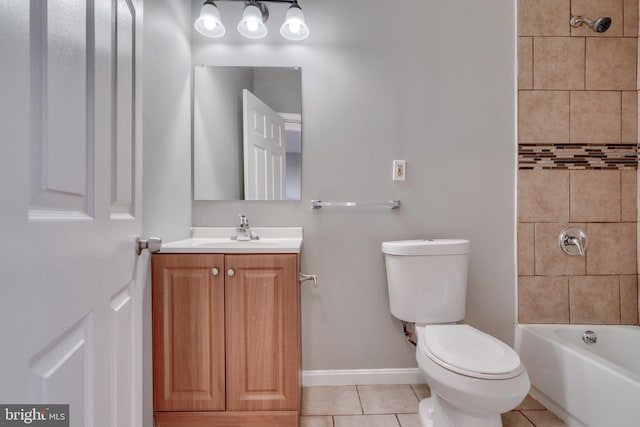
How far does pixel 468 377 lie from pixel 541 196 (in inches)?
47.5

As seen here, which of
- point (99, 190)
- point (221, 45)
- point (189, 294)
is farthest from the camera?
point (221, 45)

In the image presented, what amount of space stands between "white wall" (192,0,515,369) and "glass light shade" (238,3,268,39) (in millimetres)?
84

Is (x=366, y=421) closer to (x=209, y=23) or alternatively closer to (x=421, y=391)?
(x=421, y=391)

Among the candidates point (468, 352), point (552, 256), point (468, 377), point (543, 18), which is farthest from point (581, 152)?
point (468, 377)

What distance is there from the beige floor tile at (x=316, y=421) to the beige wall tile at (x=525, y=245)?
1.32 metres

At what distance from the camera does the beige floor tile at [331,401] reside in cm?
157

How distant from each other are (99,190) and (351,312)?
4.79 ft

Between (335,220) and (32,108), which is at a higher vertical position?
(32,108)

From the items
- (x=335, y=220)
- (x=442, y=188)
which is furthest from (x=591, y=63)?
(x=335, y=220)

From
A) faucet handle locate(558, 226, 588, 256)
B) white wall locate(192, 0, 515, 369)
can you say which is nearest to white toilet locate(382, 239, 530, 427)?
white wall locate(192, 0, 515, 369)

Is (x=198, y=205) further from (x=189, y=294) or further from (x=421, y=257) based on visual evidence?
(x=421, y=257)

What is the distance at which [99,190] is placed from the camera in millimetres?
634

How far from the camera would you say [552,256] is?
1.82 meters

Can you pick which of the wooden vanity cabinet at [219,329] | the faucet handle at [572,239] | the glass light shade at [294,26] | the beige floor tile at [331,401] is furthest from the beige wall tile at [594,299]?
the glass light shade at [294,26]
